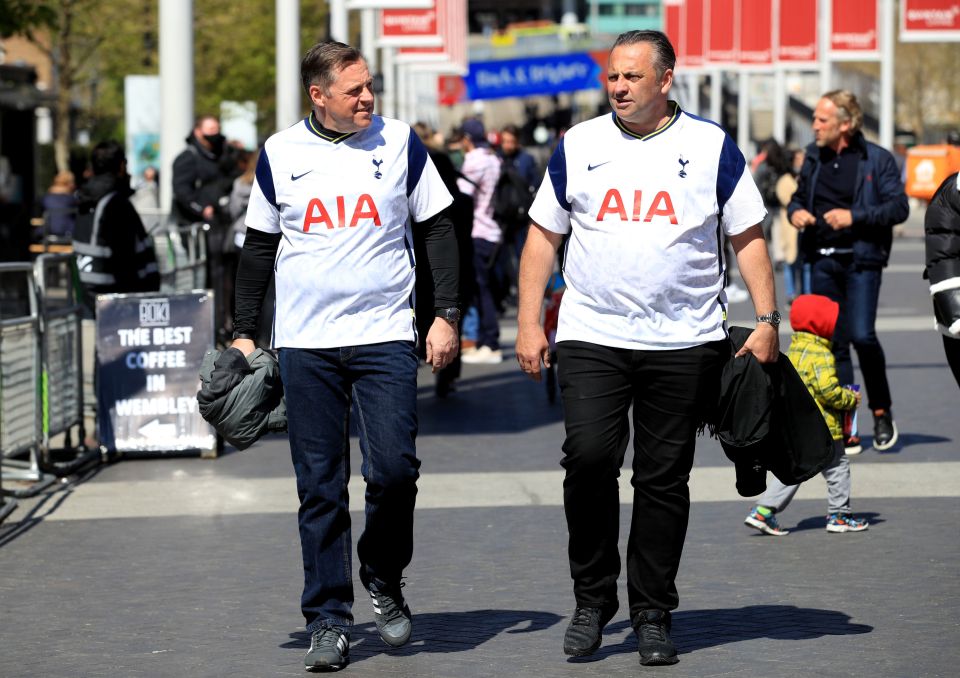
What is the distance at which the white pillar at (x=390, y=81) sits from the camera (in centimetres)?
3872

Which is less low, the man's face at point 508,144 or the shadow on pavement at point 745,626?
the man's face at point 508,144

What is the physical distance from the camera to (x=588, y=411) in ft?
18.9

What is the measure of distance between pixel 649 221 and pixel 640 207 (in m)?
0.05

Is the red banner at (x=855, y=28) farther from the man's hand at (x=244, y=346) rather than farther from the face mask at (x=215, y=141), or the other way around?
the man's hand at (x=244, y=346)

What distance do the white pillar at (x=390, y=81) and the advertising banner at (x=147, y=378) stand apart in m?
26.8

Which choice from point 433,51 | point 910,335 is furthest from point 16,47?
point 910,335

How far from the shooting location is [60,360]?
10.4m

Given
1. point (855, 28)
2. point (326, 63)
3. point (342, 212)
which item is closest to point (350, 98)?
point (326, 63)

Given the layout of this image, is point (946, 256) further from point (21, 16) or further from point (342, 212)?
point (21, 16)

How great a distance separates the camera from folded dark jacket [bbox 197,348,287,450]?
5.82 metres

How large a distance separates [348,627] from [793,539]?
266 cm

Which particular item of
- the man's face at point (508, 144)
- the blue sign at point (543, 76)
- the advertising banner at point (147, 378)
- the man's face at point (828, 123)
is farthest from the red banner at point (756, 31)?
the advertising banner at point (147, 378)

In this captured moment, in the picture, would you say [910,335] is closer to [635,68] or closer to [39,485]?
[39,485]

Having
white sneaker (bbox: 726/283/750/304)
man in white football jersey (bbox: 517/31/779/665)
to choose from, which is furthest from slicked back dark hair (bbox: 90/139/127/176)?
white sneaker (bbox: 726/283/750/304)
